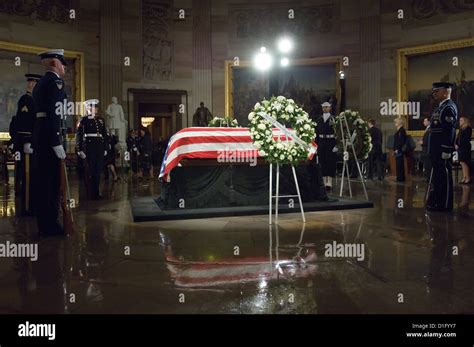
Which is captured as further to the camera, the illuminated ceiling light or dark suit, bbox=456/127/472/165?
the illuminated ceiling light

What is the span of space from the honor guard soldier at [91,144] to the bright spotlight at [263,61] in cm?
1102

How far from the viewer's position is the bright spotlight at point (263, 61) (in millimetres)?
19094

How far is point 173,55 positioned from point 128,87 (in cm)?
244

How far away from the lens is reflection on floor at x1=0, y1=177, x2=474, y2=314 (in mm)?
3104

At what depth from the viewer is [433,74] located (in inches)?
691

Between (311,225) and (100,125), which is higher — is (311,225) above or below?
below

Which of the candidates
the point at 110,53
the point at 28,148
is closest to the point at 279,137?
the point at 28,148

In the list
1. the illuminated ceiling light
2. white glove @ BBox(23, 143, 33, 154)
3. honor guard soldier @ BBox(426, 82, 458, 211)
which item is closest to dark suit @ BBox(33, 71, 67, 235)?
white glove @ BBox(23, 143, 33, 154)

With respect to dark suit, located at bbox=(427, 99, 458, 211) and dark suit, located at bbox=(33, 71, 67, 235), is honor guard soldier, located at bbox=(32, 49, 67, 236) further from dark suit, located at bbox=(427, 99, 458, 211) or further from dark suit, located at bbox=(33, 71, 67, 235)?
dark suit, located at bbox=(427, 99, 458, 211)

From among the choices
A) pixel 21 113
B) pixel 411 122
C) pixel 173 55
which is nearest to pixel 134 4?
pixel 173 55

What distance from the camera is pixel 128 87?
62.9ft

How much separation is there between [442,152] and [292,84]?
1309cm

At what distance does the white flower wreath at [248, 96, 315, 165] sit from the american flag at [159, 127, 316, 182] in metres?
1.02
